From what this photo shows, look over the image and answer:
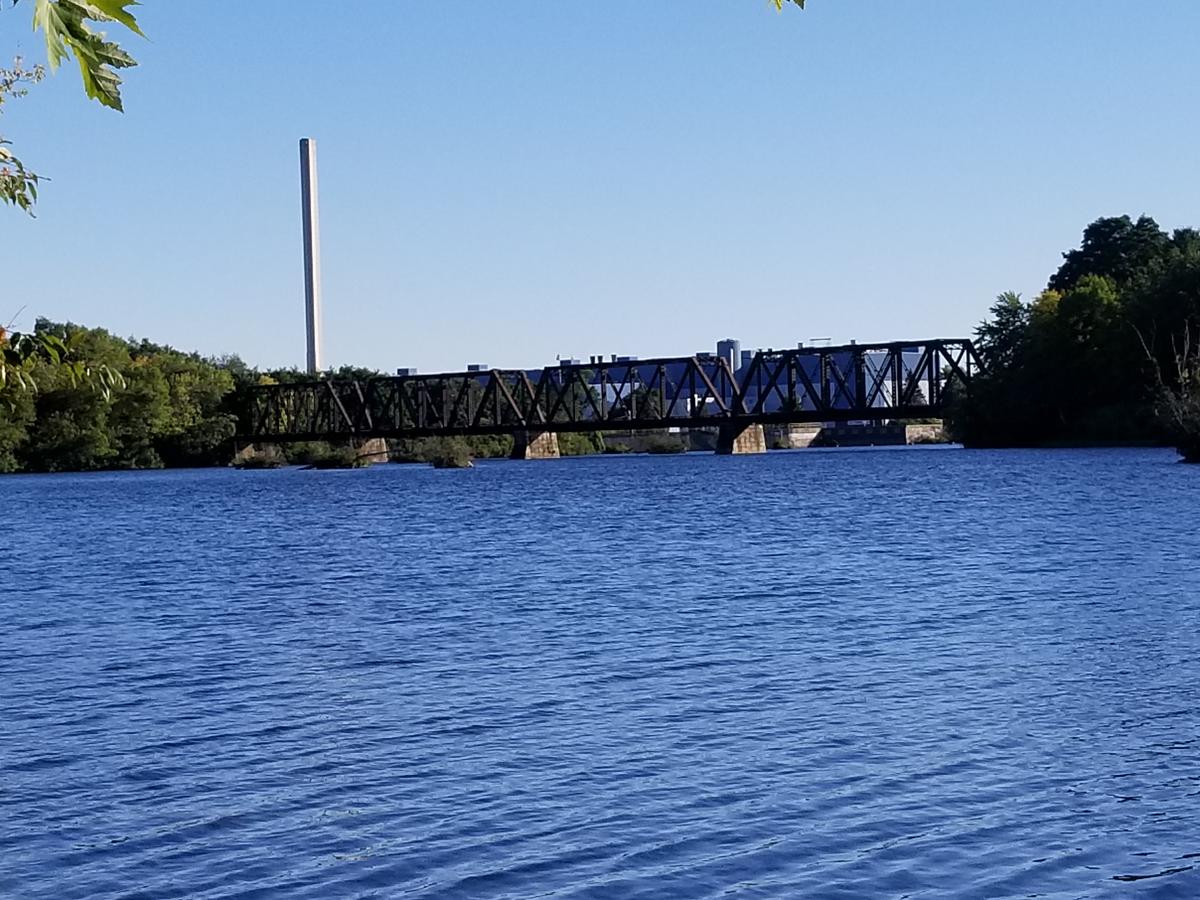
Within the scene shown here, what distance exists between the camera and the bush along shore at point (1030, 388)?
105000mm

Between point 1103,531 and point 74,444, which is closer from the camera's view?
point 1103,531

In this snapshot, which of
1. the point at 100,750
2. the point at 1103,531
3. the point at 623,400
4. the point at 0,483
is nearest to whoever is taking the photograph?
the point at 100,750

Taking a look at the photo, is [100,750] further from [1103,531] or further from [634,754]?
[1103,531]

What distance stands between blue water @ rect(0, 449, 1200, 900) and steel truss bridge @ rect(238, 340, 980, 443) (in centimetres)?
10412

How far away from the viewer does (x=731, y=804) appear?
11789 millimetres

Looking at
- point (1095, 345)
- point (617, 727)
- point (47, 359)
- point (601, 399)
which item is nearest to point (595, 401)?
point (601, 399)

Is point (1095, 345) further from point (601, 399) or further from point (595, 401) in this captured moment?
point (601, 399)

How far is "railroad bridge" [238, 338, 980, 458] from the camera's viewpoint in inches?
5566

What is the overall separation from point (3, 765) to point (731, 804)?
626 centimetres

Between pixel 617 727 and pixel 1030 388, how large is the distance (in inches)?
4407

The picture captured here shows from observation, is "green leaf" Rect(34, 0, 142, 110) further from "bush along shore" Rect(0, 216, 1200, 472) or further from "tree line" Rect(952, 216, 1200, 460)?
"tree line" Rect(952, 216, 1200, 460)

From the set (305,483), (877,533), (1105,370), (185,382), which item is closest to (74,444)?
(185,382)

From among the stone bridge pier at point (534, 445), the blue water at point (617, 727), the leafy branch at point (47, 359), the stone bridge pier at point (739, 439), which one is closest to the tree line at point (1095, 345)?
the stone bridge pier at point (739, 439)

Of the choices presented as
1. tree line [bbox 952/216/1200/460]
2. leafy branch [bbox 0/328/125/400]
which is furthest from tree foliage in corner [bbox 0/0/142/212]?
tree line [bbox 952/216/1200/460]
